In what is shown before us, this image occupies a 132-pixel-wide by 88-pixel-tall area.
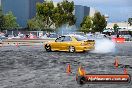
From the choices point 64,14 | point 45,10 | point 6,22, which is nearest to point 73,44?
point 64,14

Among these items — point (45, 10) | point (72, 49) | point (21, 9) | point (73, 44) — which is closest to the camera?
point (73, 44)

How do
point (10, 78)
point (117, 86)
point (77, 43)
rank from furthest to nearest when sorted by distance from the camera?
point (77, 43), point (10, 78), point (117, 86)

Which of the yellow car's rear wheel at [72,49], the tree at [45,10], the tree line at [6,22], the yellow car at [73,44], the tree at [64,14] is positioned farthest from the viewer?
the tree line at [6,22]

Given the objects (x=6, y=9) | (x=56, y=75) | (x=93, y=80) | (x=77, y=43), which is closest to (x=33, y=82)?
(x=56, y=75)

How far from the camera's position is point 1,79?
48.6 feet

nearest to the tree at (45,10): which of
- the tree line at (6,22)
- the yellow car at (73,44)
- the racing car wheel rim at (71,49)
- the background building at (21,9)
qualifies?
the tree line at (6,22)

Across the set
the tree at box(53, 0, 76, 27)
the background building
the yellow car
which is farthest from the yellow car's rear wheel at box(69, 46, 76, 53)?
the background building

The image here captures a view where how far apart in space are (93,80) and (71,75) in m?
6.15

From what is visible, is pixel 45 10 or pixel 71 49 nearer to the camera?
pixel 71 49

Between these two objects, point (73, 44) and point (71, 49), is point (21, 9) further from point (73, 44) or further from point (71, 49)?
point (73, 44)

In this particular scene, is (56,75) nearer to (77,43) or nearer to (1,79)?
(1,79)

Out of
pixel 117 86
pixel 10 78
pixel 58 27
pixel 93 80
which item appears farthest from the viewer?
pixel 58 27

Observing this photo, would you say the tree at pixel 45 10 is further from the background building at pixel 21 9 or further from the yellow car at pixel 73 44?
the background building at pixel 21 9

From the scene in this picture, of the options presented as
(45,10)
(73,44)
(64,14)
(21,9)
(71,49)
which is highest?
(21,9)
